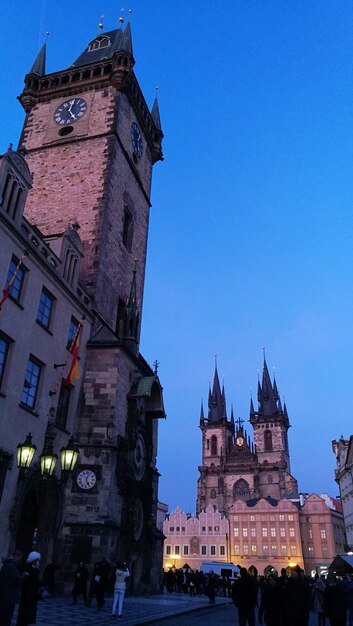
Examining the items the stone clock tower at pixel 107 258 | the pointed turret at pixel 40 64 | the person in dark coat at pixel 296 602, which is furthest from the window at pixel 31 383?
the pointed turret at pixel 40 64

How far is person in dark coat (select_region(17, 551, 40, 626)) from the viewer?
8.34 metres

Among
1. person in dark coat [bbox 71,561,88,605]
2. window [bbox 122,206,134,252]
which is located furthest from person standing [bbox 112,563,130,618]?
window [bbox 122,206,134,252]

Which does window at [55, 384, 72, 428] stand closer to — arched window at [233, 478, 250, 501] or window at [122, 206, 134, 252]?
window at [122, 206, 134, 252]

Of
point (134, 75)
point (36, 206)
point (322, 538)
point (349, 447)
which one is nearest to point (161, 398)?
point (36, 206)

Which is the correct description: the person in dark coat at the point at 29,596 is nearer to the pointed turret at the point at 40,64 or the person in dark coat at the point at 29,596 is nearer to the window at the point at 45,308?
the window at the point at 45,308

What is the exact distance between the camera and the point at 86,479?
1877cm

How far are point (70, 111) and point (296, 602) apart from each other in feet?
101

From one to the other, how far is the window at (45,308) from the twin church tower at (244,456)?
277 feet

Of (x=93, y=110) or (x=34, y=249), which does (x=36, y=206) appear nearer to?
(x=93, y=110)

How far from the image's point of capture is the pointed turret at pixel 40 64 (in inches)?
1383

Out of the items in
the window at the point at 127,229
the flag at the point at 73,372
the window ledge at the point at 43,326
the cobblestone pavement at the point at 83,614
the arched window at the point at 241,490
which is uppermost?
Answer: the window at the point at 127,229

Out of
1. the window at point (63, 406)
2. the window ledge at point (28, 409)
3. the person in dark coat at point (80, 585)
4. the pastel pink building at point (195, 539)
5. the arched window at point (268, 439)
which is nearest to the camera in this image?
the person in dark coat at point (80, 585)

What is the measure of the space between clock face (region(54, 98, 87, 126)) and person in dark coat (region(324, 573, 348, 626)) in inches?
1145

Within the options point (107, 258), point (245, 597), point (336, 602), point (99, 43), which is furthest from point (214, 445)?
point (336, 602)
